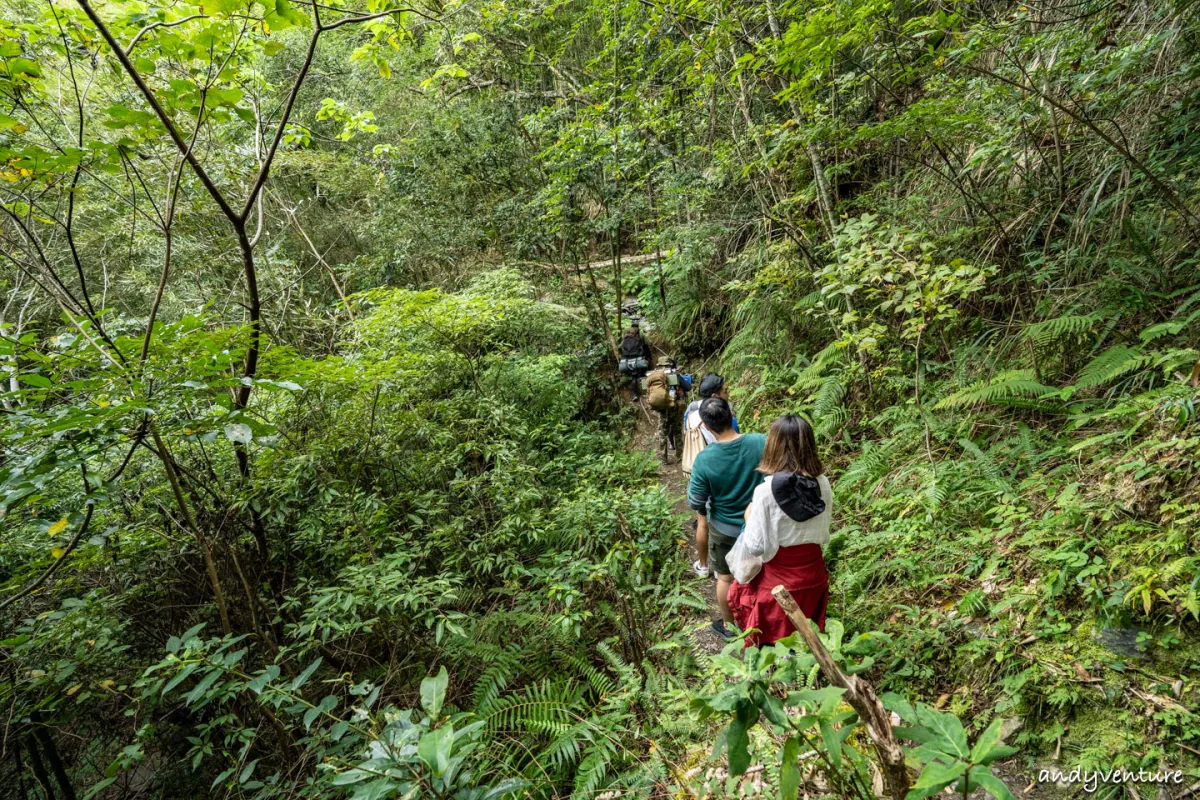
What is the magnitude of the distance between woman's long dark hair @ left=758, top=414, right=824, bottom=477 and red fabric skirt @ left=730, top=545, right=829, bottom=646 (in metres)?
0.45

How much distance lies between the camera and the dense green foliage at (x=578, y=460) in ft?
7.72

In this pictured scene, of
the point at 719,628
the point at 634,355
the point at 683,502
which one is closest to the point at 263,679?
the point at 719,628

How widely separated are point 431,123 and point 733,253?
24.1ft

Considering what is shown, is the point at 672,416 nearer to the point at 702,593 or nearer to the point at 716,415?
the point at 702,593

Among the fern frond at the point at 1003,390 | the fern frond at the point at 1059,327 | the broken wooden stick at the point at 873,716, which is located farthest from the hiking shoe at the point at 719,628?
the fern frond at the point at 1059,327

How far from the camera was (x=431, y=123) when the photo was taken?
442 inches

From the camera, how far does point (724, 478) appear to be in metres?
3.69

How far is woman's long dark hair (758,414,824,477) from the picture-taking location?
284 cm

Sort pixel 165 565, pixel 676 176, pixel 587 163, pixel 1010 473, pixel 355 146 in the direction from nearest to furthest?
pixel 165 565 → pixel 1010 473 → pixel 587 163 → pixel 676 176 → pixel 355 146

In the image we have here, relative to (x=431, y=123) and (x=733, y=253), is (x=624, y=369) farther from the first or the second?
(x=431, y=123)

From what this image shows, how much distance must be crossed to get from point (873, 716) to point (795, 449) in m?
1.57

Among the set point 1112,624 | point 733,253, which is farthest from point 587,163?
point 1112,624

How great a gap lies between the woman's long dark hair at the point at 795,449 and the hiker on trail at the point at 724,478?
765 millimetres

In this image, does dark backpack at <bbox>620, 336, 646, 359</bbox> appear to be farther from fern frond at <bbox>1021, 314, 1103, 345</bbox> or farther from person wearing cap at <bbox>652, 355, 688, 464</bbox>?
fern frond at <bbox>1021, 314, 1103, 345</bbox>
